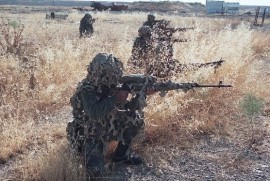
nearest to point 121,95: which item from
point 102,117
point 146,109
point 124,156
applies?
point 102,117

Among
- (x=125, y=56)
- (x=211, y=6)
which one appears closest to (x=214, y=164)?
(x=125, y=56)

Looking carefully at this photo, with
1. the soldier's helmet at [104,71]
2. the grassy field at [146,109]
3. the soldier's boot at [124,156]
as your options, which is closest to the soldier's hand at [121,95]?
the soldier's helmet at [104,71]

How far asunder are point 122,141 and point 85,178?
2.18 feet

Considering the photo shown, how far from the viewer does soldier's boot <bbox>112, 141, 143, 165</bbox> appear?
4.43m

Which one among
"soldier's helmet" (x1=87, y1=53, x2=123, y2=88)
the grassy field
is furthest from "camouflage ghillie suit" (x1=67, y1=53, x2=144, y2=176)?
the grassy field

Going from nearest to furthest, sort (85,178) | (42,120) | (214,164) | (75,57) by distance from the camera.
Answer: (85,178), (214,164), (42,120), (75,57)

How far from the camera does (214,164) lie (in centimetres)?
456

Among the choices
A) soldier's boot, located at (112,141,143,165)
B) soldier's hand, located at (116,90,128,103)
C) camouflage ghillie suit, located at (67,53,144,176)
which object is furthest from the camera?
soldier's boot, located at (112,141,143,165)

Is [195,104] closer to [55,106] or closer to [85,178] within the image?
[55,106]

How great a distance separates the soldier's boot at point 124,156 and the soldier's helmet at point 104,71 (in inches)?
29.0

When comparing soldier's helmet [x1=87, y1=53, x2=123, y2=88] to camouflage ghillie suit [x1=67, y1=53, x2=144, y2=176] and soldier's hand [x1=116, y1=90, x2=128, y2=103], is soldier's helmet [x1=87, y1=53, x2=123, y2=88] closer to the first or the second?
camouflage ghillie suit [x1=67, y1=53, x2=144, y2=176]

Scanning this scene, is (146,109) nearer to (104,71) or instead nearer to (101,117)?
(101,117)

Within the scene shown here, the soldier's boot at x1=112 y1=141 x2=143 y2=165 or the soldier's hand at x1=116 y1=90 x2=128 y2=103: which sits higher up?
the soldier's hand at x1=116 y1=90 x2=128 y2=103

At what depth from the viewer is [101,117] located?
13.2 ft
